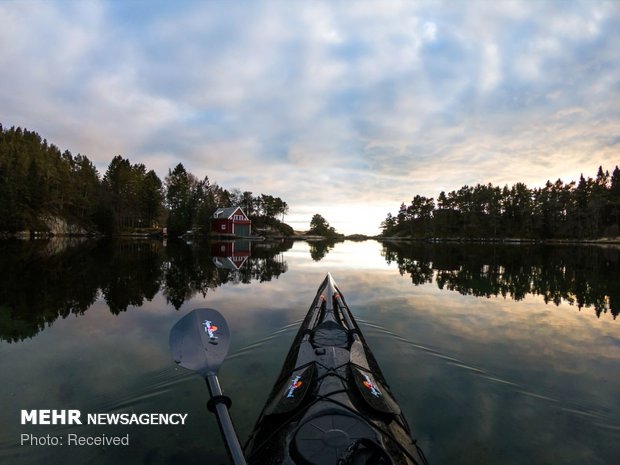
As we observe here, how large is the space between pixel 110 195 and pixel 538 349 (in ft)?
294

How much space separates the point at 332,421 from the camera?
2.99 metres

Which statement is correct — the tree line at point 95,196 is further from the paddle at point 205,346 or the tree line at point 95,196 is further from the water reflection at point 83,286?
the paddle at point 205,346

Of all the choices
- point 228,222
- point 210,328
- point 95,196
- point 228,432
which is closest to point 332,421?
point 228,432

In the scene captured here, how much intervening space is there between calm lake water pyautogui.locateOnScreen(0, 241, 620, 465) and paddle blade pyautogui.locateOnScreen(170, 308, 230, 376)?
1.32 metres

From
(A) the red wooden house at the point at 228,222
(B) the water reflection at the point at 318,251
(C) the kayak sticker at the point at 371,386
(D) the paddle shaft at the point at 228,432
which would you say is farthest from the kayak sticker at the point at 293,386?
(A) the red wooden house at the point at 228,222

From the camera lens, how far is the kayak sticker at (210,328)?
398 centimetres

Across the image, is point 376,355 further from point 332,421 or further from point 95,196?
point 95,196

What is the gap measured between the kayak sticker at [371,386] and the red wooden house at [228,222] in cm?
7437

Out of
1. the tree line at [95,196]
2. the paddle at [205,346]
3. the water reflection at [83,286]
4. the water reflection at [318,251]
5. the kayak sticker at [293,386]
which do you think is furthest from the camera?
the tree line at [95,196]

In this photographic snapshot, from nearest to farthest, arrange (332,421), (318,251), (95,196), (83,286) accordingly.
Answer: (332,421) < (83,286) < (318,251) < (95,196)

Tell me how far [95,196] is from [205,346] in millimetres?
87957

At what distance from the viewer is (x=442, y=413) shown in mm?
4980

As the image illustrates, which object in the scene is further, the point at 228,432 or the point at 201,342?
the point at 201,342

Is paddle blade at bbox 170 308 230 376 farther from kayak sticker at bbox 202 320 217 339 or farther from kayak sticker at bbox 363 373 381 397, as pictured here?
kayak sticker at bbox 363 373 381 397
